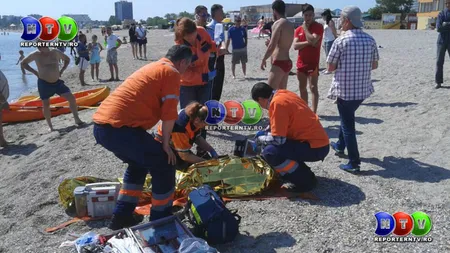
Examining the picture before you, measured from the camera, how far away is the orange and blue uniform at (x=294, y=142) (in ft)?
14.2

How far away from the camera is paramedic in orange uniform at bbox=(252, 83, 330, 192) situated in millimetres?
4359

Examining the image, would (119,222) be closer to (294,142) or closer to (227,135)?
(294,142)

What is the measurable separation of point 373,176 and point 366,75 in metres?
1.16

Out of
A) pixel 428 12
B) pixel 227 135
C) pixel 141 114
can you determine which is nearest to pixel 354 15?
pixel 141 114

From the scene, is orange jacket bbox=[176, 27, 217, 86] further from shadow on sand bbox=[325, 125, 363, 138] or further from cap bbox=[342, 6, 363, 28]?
shadow on sand bbox=[325, 125, 363, 138]

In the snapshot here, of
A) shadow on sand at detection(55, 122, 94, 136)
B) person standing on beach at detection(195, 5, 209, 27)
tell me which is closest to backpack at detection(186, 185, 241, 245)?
person standing on beach at detection(195, 5, 209, 27)

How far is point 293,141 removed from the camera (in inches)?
177

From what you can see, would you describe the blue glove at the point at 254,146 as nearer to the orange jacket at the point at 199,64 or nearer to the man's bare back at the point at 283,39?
the orange jacket at the point at 199,64

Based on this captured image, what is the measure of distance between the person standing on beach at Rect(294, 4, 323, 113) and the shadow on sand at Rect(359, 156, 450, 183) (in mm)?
1903

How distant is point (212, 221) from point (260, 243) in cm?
46

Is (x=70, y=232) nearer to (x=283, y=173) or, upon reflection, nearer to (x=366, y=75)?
(x=283, y=173)

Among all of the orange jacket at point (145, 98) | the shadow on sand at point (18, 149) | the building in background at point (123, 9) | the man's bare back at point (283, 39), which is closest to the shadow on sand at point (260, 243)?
the orange jacket at point (145, 98)

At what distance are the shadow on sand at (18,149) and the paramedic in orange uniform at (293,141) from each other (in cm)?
494

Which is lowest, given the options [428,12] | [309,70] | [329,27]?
[309,70]
